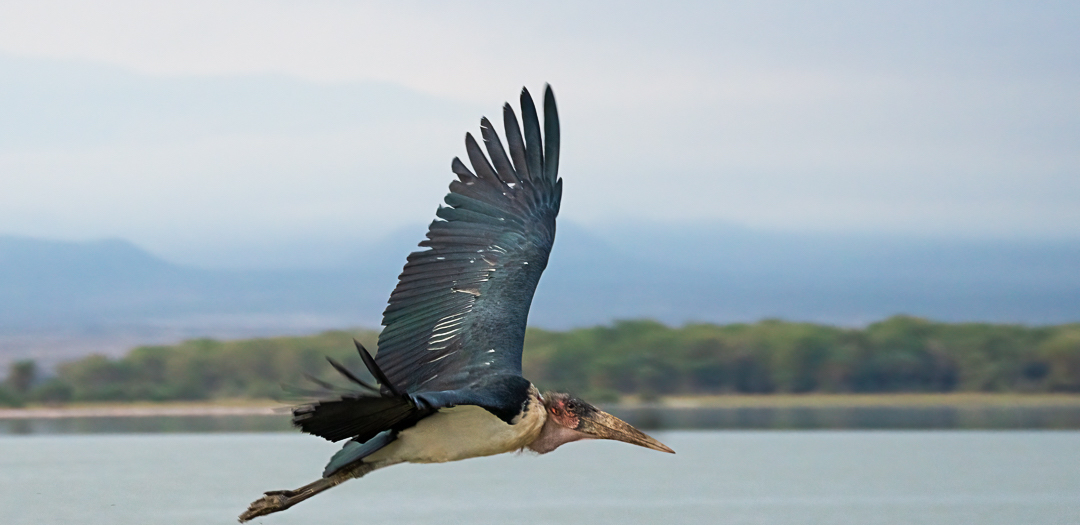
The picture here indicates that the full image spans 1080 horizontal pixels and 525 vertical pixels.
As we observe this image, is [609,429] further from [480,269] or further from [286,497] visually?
[286,497]

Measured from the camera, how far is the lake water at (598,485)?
1478 cm

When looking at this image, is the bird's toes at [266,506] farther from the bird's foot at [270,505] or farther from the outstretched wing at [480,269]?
the outstretched wing at [480,269]

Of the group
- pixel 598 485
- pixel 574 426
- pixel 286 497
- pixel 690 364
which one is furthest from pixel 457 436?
pixel 690 364

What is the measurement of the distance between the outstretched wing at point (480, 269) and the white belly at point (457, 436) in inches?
18.7

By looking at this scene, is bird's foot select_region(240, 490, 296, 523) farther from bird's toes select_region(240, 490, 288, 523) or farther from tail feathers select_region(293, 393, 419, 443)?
tail feathers select_region(293, 393, 419, 443)

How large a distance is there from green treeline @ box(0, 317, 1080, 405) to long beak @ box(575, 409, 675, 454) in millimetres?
32261

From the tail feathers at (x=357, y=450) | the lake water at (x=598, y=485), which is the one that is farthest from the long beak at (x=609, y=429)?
the lake water at (x=598, y=485)

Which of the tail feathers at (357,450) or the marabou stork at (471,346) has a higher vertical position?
the marabou stork at (471,346)

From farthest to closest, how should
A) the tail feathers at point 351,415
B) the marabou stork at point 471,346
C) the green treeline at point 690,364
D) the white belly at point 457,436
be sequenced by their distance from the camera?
1. the green treeline at point 690,364
2. the white belly at point 457,436
3. the marabou stork at point 471,346
4. the tail feathers at point 351,415

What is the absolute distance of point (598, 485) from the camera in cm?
1797

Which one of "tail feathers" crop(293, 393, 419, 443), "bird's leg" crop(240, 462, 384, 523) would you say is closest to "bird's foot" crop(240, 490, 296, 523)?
"bird's leg" crop(240, 462, 384, 523)

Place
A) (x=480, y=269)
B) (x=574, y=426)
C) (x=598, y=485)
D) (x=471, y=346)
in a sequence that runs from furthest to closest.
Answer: (x=598, y=485) → (x=480, y=269) → (x=471, y=346) → (x=574, y=426)

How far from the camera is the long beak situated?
30.8 feet

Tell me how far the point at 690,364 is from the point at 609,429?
37.7 m
